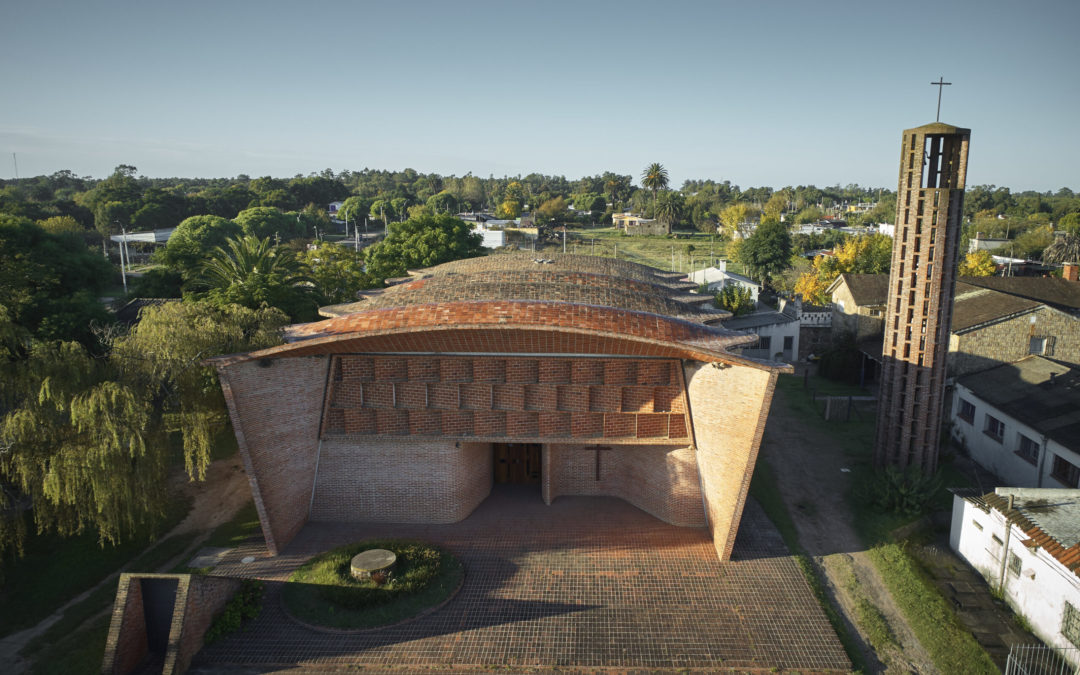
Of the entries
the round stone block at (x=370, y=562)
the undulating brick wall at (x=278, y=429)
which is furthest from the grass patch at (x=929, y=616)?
the undulating brick wall at (x=278, y=429)

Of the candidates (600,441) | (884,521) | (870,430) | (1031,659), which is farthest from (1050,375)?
(600,441)

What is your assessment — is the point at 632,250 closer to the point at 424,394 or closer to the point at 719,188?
the point at 424,394

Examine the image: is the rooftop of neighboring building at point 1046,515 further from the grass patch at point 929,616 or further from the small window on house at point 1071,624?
the grass patch at point 929,616

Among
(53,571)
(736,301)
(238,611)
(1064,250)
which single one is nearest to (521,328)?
(238,611)

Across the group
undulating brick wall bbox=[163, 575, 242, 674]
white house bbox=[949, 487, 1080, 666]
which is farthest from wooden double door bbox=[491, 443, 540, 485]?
white house bbox=[949, 487, 1080, 666]

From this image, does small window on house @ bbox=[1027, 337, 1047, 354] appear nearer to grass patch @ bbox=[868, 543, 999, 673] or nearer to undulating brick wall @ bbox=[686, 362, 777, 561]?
Answer: grass patch @ bbox=[868, 543, 999, 673]

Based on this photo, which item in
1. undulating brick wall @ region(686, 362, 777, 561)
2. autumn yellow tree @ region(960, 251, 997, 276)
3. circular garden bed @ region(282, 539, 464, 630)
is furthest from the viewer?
autumn yellow tree @ region(960, 251, 997, 276)
